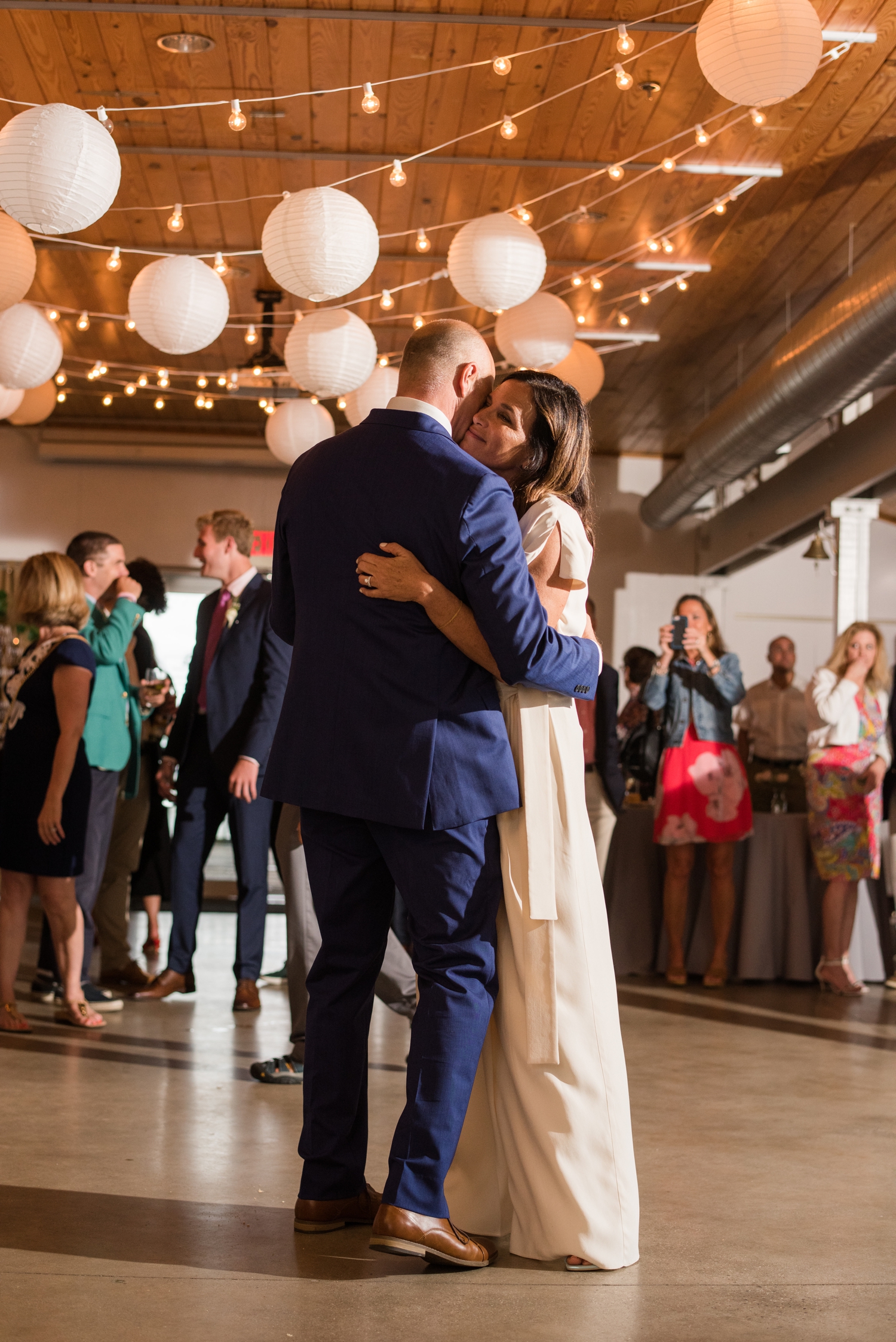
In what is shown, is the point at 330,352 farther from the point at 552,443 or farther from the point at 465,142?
the point at 552,443

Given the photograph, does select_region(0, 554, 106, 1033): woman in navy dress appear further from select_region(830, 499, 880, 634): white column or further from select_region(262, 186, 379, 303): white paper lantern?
select_region(830, 499, 880, 634): white column

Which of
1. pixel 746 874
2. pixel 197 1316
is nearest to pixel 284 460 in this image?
pixel 746 874

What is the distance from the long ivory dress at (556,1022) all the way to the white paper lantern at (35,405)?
16.2 ft

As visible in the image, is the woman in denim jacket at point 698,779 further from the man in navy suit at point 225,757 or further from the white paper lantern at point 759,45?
the white paper lantern at point 759,45

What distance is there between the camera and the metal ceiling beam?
5113 millimetres

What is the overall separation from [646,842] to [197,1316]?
13.7 feet

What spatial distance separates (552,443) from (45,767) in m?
2.19

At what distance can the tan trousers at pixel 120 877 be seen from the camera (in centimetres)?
486

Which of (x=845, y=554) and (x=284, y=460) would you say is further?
(x=845, y=554)

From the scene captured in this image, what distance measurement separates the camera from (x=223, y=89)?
185 inches

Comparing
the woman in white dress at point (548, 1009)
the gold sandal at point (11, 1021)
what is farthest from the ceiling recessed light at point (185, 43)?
the gold sandal at point (11, 1021)

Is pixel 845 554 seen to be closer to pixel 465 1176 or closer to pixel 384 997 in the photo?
pixel 384 997

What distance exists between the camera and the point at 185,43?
14.3 feet

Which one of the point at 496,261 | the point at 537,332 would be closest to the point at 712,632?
the point at 537,332
